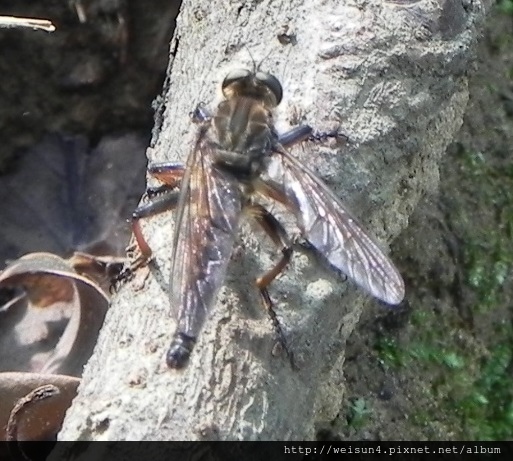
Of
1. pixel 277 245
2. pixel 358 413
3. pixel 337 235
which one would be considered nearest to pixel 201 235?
pixel 277 245

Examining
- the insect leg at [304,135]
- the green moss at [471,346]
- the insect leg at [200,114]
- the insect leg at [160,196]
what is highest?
the insect leg at [304,135]

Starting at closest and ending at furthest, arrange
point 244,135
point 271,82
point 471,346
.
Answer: point 271,82 < point 244,135 < point 471,346

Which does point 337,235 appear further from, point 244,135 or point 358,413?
point 358,413

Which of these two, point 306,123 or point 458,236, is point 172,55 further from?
point 458,236

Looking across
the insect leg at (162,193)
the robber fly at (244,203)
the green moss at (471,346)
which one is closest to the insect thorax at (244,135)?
the robber fly at (244,203)

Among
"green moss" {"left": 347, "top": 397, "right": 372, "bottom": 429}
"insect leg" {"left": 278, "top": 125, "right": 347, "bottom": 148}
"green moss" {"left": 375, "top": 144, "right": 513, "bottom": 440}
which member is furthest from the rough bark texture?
"green moss" {"left": 375, "top": 144, "right": 513, "bottom": 440}

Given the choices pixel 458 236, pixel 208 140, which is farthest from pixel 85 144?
pixel 458 236

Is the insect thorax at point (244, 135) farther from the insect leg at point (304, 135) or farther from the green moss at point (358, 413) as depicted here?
the green moss at point (358, 413)
